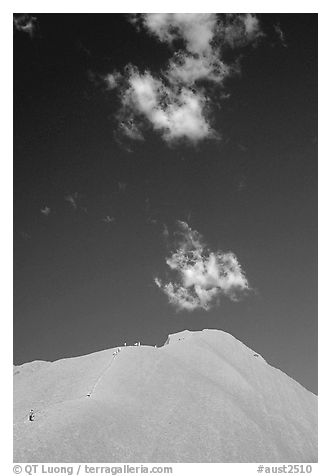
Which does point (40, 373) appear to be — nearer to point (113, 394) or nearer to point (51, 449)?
point (113, 394)

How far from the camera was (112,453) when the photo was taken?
41.5 metres

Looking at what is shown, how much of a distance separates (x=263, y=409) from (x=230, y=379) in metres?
7.02

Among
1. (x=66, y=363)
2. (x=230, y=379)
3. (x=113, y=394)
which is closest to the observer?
(x=113, y=394)

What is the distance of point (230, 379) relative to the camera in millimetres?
68250

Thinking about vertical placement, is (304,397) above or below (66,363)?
below

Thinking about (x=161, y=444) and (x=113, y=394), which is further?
(x=113, y=394)

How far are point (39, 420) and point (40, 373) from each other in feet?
97.8

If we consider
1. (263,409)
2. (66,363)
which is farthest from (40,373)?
(263,409)
